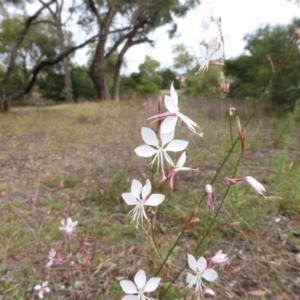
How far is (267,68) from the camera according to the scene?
5398 millimetres

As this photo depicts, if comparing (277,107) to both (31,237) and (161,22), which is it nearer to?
(31,237)

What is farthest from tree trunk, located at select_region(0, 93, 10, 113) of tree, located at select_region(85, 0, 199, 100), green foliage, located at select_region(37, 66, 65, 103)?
green foliage, located at select_region(37, 66, 65, 103)

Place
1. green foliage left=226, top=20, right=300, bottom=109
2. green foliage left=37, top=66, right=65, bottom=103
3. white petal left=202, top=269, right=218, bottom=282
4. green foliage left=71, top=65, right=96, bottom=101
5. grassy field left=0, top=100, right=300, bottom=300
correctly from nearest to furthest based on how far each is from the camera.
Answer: white petal left=202, top=269, right=218, bottom=282
grassy field left=0, top=100, right=300, bottom=300
green foliage left=226, top=20, right=300, bottom=109
green foliage left=37, top=66, right=65, bottom=103
green foliage left=71, top=65, right=96, bottom=101

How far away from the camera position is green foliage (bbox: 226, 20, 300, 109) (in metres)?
4.62

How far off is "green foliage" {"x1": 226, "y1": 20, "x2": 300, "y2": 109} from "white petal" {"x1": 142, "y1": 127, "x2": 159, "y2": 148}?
13.4 ft

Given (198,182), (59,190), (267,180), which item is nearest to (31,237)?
(59,190)

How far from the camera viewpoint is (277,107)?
4.94m

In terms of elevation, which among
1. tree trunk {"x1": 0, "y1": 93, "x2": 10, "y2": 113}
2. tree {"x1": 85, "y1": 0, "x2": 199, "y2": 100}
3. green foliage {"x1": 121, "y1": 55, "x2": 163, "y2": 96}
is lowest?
tree trunk {"x1": 0, "y1": 93, "x2": 10, "y2": 113}

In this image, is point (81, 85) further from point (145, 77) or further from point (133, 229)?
point (133, 229)

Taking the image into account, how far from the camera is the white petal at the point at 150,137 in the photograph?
41 cm

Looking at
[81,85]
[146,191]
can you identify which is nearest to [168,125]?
[146,191]

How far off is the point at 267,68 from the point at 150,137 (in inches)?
222

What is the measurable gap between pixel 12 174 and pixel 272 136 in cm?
299

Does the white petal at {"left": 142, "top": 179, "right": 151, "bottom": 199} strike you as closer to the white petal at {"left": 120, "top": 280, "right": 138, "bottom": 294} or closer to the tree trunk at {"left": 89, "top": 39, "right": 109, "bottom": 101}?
the white petal at {"left": 120, "top": 280, "right": 138, "bottom": 294}
